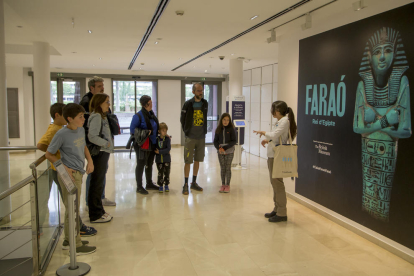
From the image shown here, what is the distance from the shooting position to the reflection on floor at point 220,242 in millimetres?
3242

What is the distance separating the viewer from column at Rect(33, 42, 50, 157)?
707 centimetres

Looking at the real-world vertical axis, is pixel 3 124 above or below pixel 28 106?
below

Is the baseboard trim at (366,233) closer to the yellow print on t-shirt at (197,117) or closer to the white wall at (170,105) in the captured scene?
the yellow print on t-shirt at (197,117)

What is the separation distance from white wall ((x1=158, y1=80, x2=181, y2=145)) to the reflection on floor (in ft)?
25.6

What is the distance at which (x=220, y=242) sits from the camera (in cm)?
384

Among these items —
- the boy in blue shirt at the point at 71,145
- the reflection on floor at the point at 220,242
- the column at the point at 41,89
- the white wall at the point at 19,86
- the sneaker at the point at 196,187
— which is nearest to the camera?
the boy in blue shirt at the point at 71,145

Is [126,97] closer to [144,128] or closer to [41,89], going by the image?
[41,89]

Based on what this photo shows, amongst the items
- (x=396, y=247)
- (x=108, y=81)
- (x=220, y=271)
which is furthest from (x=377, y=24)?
(x=108, y=81)

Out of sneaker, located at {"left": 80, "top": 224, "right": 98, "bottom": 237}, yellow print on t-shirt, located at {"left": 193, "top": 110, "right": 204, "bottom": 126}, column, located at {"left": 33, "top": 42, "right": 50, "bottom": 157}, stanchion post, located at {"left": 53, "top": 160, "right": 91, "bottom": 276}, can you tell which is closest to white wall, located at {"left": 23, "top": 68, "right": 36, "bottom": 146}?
column, located at {"left": 33, "top": 42, "right": 50, "bottom": 157}

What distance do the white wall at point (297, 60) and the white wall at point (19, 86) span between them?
9.54m

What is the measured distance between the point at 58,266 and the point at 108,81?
10.2 m

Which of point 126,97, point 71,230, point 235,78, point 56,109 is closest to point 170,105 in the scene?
point 126,97

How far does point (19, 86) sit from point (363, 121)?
1132 cm

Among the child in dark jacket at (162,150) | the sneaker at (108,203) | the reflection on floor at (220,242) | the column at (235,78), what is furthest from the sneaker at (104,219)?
the column at (235,78)
